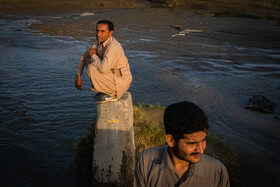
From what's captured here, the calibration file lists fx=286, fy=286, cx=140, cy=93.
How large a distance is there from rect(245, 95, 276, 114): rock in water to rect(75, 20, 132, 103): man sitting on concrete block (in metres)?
4.08

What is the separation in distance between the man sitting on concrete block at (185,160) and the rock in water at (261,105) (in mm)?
5336

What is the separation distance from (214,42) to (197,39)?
87 cm

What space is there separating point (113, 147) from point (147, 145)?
0.82 metres

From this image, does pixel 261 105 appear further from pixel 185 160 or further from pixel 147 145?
pixel 185 160

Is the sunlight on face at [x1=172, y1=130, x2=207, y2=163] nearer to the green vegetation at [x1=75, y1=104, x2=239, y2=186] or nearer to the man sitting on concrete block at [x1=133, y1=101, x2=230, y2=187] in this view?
the man sitting on concrete block at [x1=133, y1=101, x2=230, y2=187]

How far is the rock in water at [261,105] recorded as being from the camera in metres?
6.67

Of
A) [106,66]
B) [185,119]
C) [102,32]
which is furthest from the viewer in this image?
[102,32]

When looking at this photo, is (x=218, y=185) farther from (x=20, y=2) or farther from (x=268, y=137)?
(x=20, y=2)

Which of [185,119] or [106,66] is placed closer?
[185,119]

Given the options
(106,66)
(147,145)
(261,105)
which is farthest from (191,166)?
(261,105)

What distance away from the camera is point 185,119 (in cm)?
178

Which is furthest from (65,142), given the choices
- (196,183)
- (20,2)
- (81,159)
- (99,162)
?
(20,2)

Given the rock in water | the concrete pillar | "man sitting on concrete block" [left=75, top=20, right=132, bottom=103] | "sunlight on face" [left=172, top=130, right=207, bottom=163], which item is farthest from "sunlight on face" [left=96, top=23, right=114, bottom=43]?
the rock in water

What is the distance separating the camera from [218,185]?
1.85m
